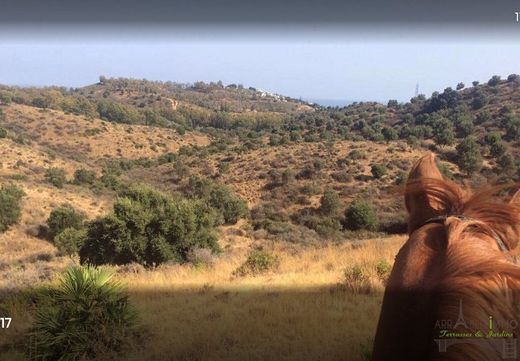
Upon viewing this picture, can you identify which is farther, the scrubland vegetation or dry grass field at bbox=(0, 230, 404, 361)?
the scrubland vegetation

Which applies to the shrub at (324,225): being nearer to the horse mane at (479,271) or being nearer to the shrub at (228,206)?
the shrub at (228,206)

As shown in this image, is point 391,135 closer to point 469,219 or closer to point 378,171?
point 378,171

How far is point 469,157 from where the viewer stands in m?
29.8

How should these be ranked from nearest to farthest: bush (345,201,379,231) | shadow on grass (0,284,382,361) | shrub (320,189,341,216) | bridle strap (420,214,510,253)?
bridle strap (420,214,510,253) → shadow on grass (0,284,382,361) → bush (345,201,379,231) → shrub (320,189,341,216)

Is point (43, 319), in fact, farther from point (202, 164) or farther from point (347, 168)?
point (202, 164)

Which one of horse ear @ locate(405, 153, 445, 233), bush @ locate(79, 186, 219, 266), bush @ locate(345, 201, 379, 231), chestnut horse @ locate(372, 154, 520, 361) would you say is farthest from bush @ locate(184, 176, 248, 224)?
chestnut horse @ locate(372, 154, 520, 361)

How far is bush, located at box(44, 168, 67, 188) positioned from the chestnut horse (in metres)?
34.8

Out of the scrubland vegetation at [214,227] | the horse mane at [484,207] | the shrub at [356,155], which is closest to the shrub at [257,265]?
the scrubland vegetation at [214,227]

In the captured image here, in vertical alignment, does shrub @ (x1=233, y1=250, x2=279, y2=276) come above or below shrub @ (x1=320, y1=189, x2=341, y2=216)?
above

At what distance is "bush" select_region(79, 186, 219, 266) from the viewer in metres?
12.4

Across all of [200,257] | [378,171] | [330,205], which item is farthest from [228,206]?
[200,257]

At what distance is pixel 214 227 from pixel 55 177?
16.8 metres

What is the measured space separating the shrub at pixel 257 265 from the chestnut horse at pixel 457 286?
768cm

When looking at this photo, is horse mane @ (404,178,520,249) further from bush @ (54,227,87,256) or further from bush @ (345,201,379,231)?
bush @ (345,201,379,231)
